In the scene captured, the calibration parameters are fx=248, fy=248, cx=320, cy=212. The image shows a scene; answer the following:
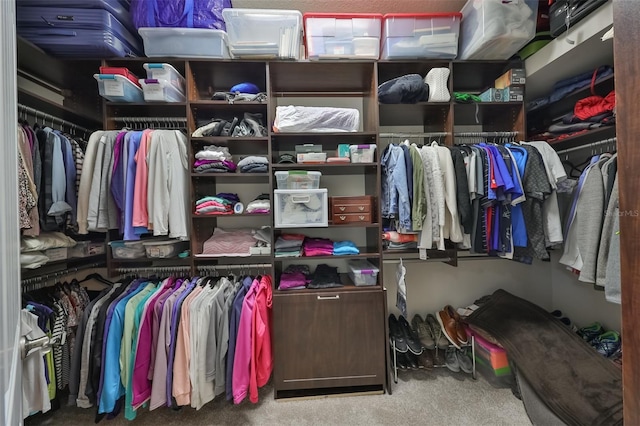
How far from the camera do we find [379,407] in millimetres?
1523

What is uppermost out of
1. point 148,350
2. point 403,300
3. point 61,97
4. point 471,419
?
point 61,97

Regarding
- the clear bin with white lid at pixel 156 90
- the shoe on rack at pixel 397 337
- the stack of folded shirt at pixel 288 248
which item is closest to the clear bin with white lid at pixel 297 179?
the stack of folded shirt at pixel 288 248

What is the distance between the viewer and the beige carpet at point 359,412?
1.44 m

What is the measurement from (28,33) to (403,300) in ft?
8.97

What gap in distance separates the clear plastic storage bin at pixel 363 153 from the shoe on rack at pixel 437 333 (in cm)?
140

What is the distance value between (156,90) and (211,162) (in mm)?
550

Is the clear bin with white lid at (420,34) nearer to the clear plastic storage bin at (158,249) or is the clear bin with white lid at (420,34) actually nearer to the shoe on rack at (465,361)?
the clear plastic storage bin at (158,249)

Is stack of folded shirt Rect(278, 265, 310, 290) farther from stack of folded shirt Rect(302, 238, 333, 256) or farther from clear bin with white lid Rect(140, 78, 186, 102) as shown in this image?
clear bin with white lid Rect(140, 78, 186, 102)

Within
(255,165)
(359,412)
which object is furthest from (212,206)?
(359,412)

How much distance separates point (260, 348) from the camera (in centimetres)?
151

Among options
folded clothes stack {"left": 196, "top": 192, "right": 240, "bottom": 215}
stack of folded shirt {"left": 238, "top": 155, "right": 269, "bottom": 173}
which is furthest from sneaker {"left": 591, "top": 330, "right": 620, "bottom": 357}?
folded clothes stack {"left": 196, "top": 192, "right": 240, "bottom": 215}

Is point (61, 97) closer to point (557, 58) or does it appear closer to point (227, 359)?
point (227, 359)

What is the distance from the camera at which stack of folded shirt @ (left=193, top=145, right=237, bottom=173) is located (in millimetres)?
1654

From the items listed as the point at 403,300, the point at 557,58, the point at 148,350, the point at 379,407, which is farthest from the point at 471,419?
the point at 557,58
